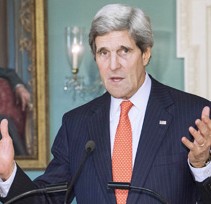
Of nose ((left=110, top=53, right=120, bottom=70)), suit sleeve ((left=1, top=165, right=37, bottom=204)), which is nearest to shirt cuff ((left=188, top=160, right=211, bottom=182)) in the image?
nose ((left=110, top=53, right=120, bottom=70))

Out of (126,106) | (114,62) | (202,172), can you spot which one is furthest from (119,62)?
(202,172)

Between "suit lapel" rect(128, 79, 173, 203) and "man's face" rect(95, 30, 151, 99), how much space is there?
0.09m

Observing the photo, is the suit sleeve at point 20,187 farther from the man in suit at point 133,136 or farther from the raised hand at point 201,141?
the raised hand at point 201,141

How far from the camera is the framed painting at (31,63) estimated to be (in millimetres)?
3197

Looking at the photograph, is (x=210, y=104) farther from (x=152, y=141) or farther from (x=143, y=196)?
(x=143, y=196)

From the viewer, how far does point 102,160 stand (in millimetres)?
1652

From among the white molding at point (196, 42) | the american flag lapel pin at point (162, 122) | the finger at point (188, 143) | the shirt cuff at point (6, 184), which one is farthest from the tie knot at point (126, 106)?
the white molding at point (196, 42)

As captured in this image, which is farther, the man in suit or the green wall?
the green wall

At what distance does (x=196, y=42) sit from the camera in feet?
10.3

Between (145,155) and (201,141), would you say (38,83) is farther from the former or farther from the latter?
(201,141)

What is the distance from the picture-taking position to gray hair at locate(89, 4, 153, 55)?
1.62m

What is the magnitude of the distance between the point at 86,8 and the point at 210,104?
1.72 m

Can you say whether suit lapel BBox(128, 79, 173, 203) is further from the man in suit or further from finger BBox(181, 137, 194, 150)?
finger BBox(181, 137, 194, 150)

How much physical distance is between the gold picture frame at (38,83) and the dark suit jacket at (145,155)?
1427 mm
